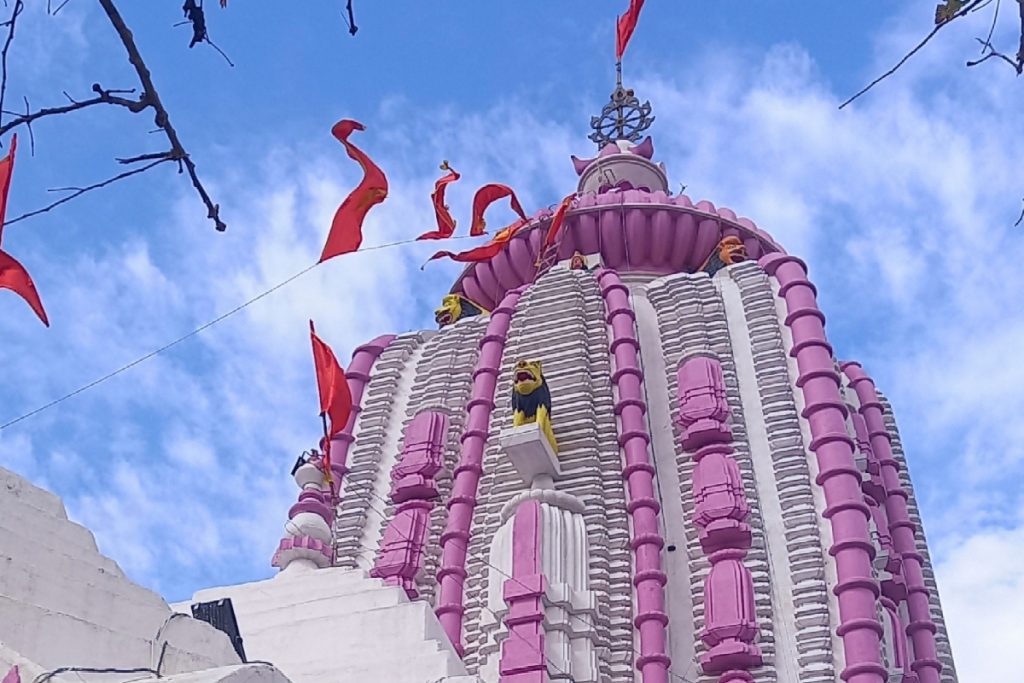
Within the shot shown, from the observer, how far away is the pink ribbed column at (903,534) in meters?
13.8

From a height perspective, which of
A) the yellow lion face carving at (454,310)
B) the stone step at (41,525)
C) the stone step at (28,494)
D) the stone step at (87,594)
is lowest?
the stone step at (87,594)

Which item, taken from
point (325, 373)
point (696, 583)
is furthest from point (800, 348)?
point (325, 373)

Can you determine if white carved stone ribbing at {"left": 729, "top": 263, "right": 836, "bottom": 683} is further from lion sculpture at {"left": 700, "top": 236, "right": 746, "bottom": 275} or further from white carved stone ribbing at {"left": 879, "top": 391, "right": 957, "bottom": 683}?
white carved stone ribbing at {"left": 879, "top": 391, "right": 957, "bottom": 683}

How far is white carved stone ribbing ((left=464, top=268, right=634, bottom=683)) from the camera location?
40.2ft

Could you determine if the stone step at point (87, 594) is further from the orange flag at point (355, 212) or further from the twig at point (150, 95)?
the twig at point (150, 95)

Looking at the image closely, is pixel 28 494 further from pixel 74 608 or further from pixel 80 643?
pixel 80 643

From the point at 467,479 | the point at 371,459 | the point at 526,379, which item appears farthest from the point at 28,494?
the point at 371,459

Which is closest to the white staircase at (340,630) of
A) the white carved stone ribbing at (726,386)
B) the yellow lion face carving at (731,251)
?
the white carved stone ribbing at (726,386)

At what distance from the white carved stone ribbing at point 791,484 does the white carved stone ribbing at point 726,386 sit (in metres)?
0.26

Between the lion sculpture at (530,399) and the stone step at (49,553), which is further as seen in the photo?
the lion sculpture at (530,399)

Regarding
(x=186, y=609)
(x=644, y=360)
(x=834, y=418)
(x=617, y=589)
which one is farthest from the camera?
(x=644, y=360)

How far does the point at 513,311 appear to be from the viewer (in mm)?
16906

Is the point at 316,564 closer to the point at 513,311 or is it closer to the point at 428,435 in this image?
the point at 428,435

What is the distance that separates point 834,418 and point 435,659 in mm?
6022
